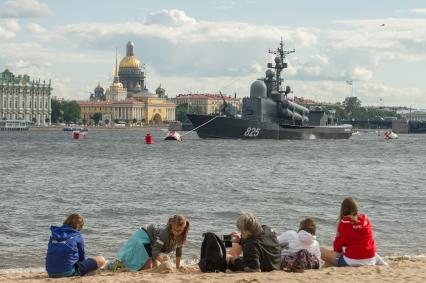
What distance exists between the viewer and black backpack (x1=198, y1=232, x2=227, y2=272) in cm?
1182

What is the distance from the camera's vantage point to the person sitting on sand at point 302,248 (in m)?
12.1

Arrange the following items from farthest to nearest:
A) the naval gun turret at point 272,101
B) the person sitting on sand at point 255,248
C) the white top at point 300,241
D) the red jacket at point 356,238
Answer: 1. the naval gun turret at point 272,101
2. the white top at point 300,241
3. the red jacket at point 356,238
4. the person sitting on sand at point 255,248

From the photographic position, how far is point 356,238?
11938mm

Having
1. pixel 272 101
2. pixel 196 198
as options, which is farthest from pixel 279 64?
pixel 196 198

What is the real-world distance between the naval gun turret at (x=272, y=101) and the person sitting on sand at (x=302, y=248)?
7546cm

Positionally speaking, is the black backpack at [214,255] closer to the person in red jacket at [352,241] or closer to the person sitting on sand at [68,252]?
the person sitting on sand at [68,252]

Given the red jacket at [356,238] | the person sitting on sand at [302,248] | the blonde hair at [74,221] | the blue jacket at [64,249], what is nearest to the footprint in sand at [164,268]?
the blue jacket at [64,249]

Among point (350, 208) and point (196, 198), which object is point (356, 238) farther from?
point (196, 198)

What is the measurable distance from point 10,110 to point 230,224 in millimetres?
178849

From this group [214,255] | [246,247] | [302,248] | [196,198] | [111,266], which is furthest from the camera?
[196,198]

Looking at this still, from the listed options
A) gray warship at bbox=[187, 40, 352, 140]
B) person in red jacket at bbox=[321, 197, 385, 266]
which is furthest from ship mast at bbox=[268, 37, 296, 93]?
person in red jacket at bbox=[321, 197, 385, 266]

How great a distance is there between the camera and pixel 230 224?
→ 71.9 feet

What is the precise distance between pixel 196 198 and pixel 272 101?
198 feet

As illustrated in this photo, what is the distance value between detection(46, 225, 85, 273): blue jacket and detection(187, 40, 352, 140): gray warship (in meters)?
76.1
